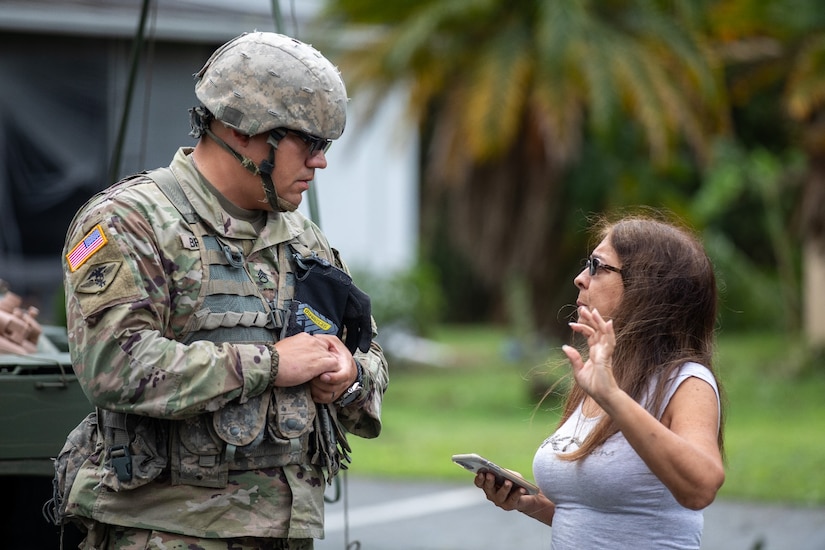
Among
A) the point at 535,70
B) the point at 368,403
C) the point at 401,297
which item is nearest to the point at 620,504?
the point at 368,403

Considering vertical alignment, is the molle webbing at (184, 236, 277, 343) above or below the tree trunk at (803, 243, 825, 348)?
below

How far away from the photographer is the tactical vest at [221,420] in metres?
2.87

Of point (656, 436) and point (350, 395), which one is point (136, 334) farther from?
point (656, 436)

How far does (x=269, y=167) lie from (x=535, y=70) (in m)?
11.0

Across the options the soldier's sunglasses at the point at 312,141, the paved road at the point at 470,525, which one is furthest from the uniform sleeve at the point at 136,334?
the paved road at the point at 470,525

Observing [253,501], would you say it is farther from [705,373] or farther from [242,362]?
[705,373]

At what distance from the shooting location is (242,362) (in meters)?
2.82

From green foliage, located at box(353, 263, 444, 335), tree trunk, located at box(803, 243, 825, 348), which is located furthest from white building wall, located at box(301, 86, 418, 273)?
tree trunk, located at box(803, 243, 825, 348)

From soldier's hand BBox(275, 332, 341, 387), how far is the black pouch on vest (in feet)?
0.31

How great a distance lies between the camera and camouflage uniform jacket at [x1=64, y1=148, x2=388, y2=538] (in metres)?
2.75

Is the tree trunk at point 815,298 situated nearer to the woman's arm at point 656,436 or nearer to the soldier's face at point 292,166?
the woman's arm at point 656,436

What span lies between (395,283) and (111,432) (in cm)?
1373

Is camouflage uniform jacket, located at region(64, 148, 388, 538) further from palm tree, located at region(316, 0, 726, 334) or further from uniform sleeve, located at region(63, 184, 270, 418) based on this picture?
palm tree, located at region(316, 0, 726, 334)

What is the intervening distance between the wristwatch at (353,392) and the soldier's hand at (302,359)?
0.49 feet
